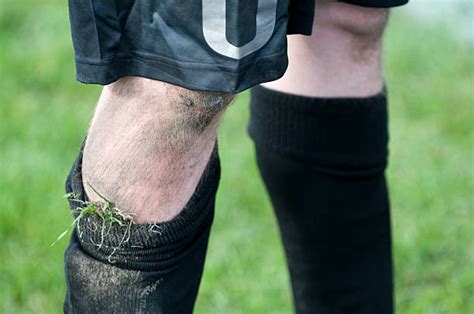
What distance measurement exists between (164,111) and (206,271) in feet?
3.56

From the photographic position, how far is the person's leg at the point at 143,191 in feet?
3.44

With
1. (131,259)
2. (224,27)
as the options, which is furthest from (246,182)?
(224,27)

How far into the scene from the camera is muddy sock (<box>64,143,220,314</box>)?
1101mm

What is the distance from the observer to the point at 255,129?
1587mm

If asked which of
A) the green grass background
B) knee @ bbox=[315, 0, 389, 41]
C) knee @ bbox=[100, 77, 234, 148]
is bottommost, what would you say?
the green grass background

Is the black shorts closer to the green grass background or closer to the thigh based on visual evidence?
the thigh

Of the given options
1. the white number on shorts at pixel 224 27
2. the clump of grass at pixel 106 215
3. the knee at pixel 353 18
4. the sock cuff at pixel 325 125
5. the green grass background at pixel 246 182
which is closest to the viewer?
the white number on shorts at pixel 224 27

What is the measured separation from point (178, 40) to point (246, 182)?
1508mm

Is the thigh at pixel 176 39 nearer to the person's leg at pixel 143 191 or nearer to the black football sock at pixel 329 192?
the person's leg at pixel 143 191

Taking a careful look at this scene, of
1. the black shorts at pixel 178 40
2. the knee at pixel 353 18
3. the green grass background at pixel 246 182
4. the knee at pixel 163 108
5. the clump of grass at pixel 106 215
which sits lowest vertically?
the green grass background at pixel 246 182

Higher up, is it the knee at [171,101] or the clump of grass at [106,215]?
the knee at [171,101]

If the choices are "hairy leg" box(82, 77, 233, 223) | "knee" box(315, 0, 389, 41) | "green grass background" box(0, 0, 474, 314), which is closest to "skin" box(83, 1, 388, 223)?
"hairy leg" box(82, 77, 233, 223)

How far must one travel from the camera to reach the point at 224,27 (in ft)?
3.25

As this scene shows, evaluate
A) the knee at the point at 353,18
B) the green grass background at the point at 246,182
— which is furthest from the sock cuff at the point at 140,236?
the green grass background at the point at 246,182
